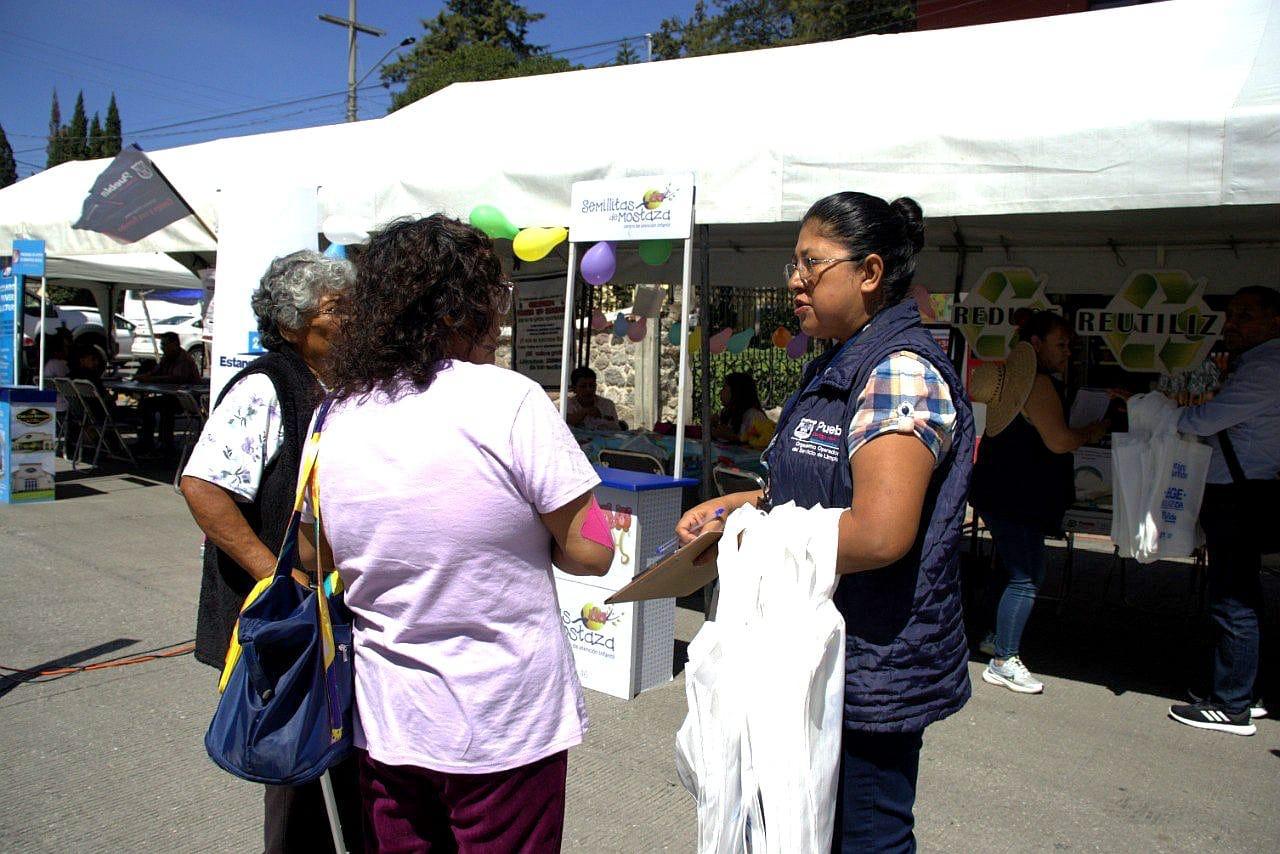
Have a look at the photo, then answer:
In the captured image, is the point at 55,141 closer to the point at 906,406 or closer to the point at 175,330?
the point at 175,330

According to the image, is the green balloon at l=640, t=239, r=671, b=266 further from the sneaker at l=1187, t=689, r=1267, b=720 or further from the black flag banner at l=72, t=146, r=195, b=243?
the black flag banner at l=72, t=146, r=195, b=243

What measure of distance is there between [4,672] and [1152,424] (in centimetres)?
547

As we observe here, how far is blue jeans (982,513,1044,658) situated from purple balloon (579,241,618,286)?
2.41m

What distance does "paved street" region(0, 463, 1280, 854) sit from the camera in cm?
343

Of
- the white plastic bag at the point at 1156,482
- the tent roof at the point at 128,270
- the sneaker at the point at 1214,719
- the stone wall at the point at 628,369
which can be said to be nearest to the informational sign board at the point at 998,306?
the white plastic bag at the point at 1156,482

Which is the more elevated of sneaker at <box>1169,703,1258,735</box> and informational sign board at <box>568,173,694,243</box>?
informational sign board at <box>568,173,694,243</box>

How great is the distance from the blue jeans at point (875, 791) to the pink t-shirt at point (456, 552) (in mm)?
532

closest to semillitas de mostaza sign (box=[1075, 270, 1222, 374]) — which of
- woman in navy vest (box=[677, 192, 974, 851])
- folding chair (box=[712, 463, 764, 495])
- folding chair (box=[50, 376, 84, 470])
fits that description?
folding chair (box=[712, 463, 764, 495])

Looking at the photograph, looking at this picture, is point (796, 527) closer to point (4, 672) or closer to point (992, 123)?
point (992, 123)

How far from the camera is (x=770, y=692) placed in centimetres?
173

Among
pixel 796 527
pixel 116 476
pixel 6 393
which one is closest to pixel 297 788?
pixel 796 527

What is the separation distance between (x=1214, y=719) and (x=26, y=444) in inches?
363

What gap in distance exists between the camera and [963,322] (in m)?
7.08

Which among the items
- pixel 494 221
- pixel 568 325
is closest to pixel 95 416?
pixel 494 221
